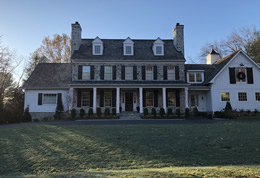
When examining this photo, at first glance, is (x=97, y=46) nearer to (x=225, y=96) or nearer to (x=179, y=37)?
(x=179, y=37)

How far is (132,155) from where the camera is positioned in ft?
19.7

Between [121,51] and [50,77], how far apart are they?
334 inches

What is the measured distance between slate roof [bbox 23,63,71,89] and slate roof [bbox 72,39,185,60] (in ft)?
9.89

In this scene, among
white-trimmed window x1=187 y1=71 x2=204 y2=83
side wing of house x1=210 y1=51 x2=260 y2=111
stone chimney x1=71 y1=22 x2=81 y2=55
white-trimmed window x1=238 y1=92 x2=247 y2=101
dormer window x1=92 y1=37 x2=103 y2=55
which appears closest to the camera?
side wing of house x1=210 y1=51 x2=260 y2=111

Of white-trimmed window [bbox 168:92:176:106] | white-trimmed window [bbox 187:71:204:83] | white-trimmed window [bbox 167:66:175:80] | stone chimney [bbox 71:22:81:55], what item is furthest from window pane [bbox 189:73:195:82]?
stone chimney [bbox 71:22:81:55]

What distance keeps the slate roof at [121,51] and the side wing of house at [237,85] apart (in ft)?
15.5

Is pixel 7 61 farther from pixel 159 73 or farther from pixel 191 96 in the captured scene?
pixel 191 96

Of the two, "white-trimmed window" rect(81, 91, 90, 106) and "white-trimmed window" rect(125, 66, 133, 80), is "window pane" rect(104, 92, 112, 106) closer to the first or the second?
"white-trimmed window" rect(81, 91, 90, 106)

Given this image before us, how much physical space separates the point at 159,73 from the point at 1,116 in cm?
1585

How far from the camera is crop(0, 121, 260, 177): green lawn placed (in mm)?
4633

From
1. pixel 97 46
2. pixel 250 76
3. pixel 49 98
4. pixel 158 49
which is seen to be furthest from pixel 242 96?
pixel 49 98

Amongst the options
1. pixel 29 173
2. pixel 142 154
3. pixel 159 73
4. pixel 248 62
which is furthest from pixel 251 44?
pixel 29 173

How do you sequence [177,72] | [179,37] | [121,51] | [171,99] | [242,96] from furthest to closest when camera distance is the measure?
[179,37] < [121,51] < [171,99] < [177,72] < [242,96]

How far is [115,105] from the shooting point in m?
19.9
